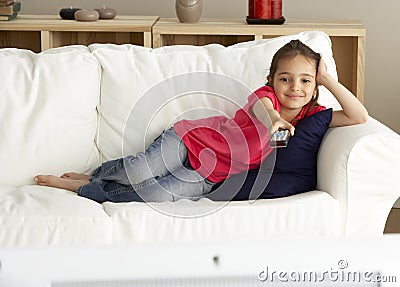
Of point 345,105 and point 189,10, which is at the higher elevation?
point 189,10

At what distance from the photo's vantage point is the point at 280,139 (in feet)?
7.64

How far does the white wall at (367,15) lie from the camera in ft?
12.6

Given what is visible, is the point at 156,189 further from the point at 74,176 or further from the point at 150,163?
the point at 74,176

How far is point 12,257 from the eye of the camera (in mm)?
1031

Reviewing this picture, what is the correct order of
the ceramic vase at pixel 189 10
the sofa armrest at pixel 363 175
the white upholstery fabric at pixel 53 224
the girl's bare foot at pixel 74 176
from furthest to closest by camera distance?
the ceramic vase at pixel 189 10
the girl's bare foot at pixel 74 176
the sofa armrest at pixel 363 175
the white upholstery fabric at pixel 53 224

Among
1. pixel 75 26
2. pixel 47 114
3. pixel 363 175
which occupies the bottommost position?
pixel 363 175

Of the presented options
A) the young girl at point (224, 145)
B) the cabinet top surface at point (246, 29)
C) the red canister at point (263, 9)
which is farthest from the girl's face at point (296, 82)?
the red canister at point (263, 9)

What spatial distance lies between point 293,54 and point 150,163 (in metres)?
0.54

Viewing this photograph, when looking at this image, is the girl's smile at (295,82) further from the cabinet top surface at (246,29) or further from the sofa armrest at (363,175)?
the cabinet top surface at (246,29)

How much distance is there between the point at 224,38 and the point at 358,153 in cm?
154

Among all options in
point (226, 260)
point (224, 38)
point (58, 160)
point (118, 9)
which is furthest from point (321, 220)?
point (118, 9)

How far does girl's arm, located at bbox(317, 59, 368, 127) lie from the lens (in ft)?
7.80

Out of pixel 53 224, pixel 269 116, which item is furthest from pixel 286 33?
pixel 53 224

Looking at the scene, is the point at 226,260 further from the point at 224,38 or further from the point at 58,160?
the point at 224,38
